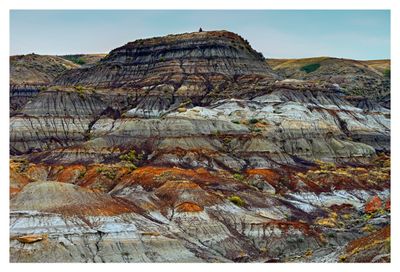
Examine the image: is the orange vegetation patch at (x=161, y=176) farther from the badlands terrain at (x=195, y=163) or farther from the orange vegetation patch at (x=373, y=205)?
the orange vegetation patch at (x=373, y=205)

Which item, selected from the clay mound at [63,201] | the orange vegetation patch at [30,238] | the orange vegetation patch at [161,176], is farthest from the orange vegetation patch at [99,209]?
the orange vegetation patch at [161,176]

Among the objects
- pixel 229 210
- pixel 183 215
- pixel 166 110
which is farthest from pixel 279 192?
pixel 166 110

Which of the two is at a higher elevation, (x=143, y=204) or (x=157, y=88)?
(x=157, y=88)

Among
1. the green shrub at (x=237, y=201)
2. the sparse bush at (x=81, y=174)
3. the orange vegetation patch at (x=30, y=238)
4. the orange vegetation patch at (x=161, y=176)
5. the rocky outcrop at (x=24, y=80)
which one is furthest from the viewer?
the rocky outcrop at (x=24, y=80)

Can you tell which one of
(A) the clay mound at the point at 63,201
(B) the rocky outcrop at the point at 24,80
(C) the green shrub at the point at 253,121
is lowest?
(A) the clay mound at the point at 63,201

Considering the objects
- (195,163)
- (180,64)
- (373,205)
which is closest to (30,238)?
(195,163)

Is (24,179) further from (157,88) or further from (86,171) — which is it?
(157,88)

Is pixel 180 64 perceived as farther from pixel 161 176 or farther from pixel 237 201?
pixel 237 201
